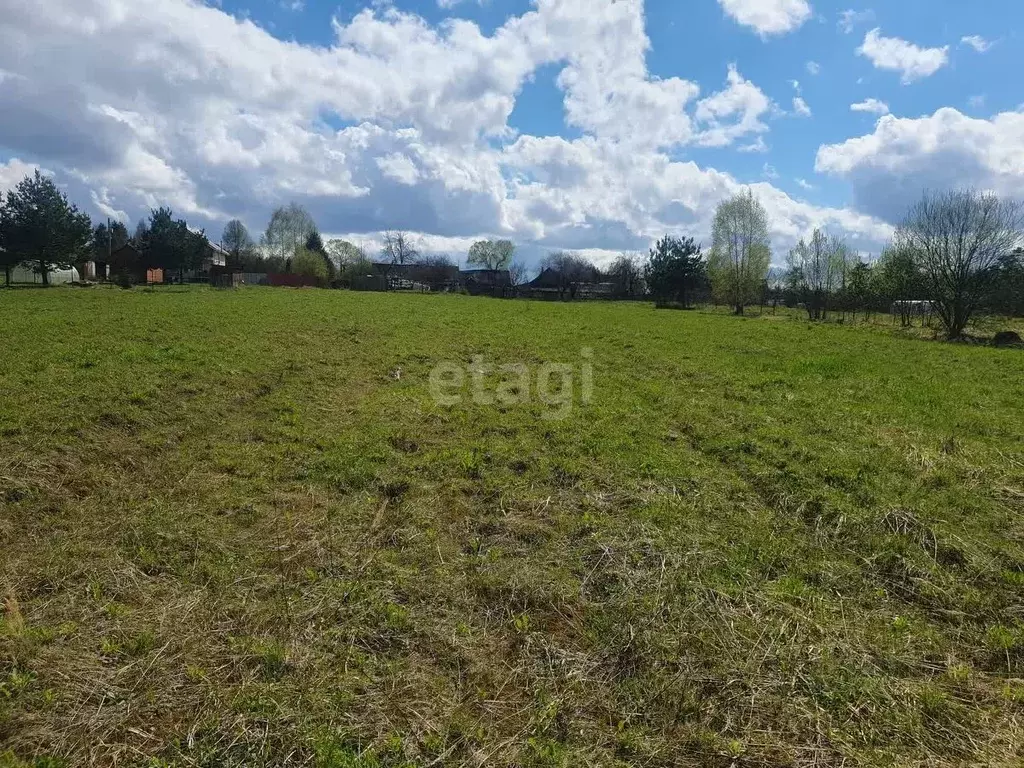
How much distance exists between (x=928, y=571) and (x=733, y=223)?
191 feet

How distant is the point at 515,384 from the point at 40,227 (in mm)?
46374

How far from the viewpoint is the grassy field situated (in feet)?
9.55

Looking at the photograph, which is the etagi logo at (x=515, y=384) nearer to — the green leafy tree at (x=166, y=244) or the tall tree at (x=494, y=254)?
the green leafy tree at (x=166, y=244)

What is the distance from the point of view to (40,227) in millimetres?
39688

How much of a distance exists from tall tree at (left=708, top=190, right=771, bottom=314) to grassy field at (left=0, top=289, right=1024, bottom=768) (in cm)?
4840

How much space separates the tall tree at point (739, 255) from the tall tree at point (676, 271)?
1904 mm

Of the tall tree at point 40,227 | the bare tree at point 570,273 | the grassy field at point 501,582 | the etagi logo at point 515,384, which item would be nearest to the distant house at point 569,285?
the bare tree at point 570,273

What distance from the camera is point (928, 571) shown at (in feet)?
13.9

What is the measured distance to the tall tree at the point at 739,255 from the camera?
53.8 metres

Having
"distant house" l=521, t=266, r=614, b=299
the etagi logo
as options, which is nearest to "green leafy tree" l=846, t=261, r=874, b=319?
"distant house" l=521, t=266, r=614, b=299

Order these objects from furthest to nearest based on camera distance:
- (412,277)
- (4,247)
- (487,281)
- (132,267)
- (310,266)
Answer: (487,281) → (412,277) → (310,266) → (132,267) → (4,247)

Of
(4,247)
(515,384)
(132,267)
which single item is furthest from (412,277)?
(515,384)

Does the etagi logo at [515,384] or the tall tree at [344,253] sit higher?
the tall tree at [344,253]

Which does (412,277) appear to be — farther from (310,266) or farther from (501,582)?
(501,582)
